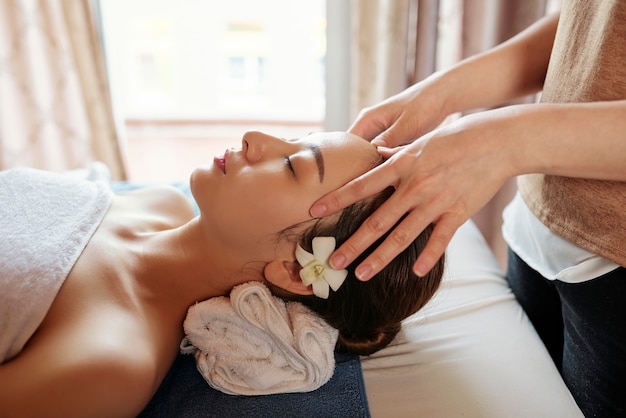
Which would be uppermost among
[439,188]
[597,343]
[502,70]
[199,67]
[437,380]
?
[502,70]

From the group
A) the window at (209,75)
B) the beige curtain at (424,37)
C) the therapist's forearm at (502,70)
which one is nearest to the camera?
the therapist's forearm at (502,70)

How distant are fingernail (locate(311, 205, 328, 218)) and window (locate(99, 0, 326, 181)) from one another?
104 inches

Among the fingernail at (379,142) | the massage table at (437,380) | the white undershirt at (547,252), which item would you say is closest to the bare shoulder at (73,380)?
the massage table at (437,380)

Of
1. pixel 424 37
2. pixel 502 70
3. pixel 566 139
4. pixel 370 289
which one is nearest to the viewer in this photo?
pixel 566 139

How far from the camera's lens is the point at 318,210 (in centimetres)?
107

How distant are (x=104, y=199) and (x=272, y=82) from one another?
275cm

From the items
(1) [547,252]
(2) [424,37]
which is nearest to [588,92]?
(1) [547,252]

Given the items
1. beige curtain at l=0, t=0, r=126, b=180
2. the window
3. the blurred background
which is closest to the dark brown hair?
the blurred background

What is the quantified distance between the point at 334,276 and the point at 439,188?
283mm

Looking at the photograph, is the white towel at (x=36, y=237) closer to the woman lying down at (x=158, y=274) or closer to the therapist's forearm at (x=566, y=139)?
the woman lying down at (x=158, y=274)

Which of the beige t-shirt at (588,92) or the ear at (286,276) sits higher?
the beige t-shirt at (588,92)

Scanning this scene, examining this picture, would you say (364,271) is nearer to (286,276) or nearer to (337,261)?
Result: (337,261)

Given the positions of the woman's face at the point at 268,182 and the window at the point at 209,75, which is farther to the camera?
the window at the point at 209,75

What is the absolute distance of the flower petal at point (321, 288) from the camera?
1.09 m
